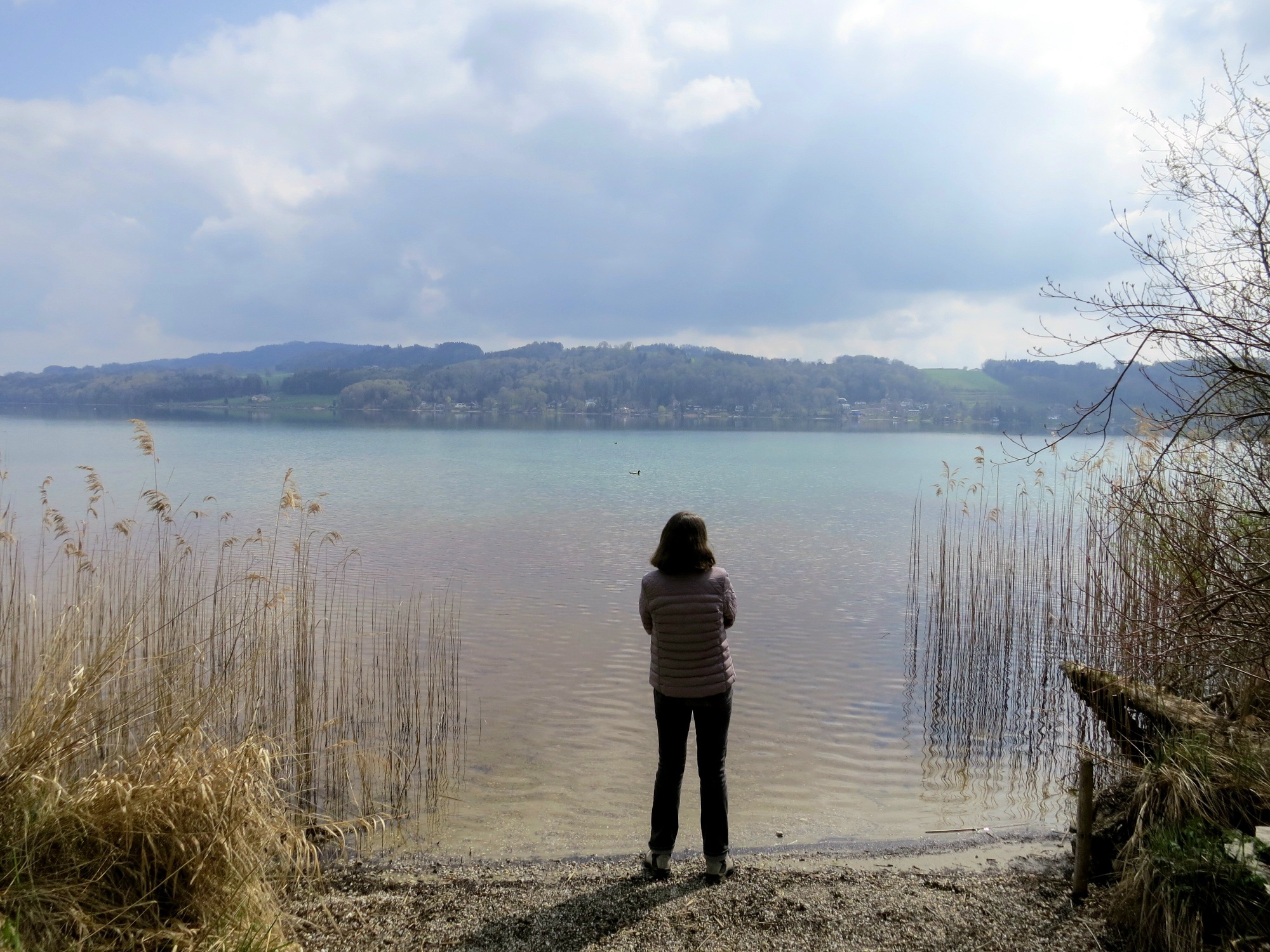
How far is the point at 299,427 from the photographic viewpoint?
3110 inches

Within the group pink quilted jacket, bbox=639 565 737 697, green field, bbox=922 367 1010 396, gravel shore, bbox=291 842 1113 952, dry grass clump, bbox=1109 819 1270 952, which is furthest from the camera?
green field, bbox=922 367 1010 396

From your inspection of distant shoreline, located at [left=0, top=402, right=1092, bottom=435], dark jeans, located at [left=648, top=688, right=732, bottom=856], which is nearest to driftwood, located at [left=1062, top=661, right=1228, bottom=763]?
dark jeans, located at [left=648, top=688, right=732, bottom=856]

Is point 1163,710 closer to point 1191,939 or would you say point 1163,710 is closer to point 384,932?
point 1191,939

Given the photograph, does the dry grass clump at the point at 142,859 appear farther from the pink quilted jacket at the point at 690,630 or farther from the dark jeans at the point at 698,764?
the pink quilted jacket at the point at 690,630

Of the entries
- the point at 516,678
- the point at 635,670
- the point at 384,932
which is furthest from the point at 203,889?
the point at 635,670

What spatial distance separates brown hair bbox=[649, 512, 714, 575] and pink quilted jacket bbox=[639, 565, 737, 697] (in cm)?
5

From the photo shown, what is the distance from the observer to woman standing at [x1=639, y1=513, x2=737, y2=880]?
494 cm

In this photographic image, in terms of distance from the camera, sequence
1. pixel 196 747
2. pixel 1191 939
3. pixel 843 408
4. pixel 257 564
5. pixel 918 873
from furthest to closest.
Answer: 1. pixel 843 408
2. pixel 257 564
3. pixel 918 873
4. pixel 196 747
5. pixel 1191 939

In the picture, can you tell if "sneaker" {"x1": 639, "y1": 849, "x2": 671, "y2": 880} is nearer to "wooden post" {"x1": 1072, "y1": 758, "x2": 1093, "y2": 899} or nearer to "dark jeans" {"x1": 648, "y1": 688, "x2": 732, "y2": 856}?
"dark jeans" {"x1": 648, "y1": 688, "x2": 732, "y2": 856}

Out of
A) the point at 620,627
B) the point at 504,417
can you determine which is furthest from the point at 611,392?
the point at 620,627

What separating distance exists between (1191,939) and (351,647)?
9230 mm

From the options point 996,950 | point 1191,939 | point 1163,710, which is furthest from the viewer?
point 1163,710

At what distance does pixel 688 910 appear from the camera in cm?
468

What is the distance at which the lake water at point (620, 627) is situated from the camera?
7.07 meters
